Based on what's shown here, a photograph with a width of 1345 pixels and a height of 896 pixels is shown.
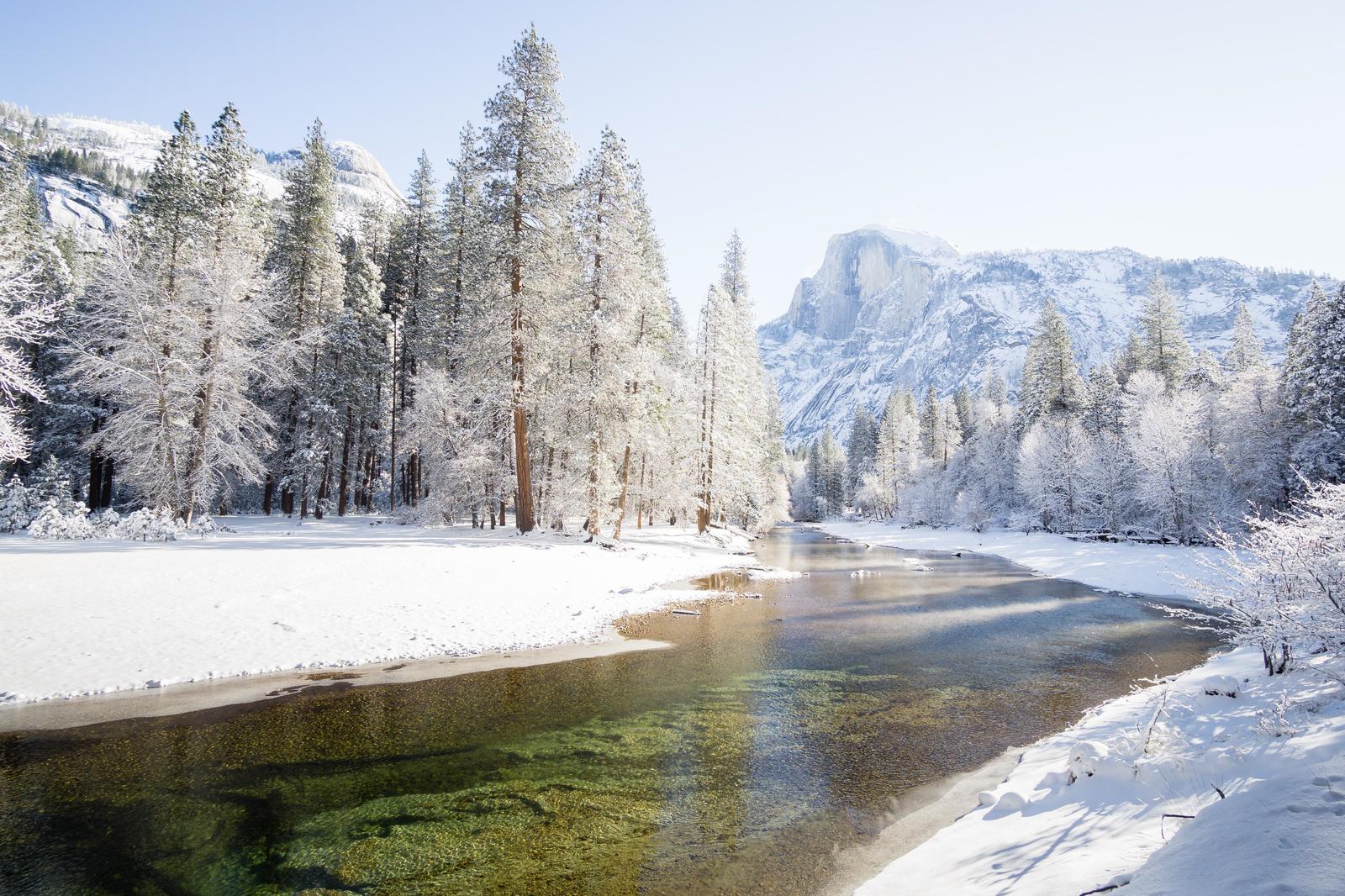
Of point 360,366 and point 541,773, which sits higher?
point 360,366

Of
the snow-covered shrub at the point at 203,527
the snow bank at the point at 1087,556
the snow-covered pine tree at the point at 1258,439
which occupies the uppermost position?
the snow-covered pine tree at the point at 1258,439

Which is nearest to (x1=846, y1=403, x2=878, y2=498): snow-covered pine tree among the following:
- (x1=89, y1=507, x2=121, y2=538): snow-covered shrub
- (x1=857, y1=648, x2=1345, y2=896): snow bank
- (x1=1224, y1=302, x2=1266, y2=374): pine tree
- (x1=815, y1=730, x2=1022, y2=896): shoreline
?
(x1=1224, y1=302, x2=1266, y2=374): pine tree

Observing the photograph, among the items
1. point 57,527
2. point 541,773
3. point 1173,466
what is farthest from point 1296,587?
point 1173,466

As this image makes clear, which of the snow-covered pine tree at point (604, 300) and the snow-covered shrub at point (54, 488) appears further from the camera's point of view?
the snow-covered pine tree at point (604, 300)

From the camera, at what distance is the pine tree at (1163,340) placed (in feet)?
176

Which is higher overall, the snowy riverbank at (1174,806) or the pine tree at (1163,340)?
the pine tree at (1163,340)

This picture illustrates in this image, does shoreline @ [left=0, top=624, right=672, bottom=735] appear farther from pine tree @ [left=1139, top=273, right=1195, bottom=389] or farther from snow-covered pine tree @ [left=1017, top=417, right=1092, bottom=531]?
pine tree @ [left=1139, top=273, right=1195, bottom=389]

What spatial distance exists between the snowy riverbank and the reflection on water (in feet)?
3.57

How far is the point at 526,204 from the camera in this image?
2416 centimetres

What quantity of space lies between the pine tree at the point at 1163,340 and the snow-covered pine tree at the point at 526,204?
57074 mm

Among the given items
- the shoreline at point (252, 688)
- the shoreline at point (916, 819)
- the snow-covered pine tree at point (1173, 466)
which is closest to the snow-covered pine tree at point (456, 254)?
the shoreline at point (252, 688)

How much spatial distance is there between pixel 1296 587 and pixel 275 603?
18236mm

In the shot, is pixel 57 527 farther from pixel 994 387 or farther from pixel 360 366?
pixel 994 387

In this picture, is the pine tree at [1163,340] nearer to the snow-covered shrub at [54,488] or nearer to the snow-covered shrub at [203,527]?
the snow-covered shrub at [203,527]
